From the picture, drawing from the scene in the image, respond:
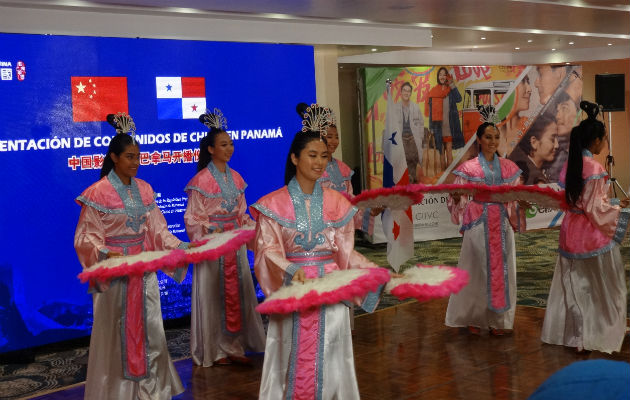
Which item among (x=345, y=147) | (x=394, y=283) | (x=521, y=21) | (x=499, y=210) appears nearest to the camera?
(x=394, y=283)

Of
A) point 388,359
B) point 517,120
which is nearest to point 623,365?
point 388,359

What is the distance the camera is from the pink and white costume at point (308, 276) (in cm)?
375

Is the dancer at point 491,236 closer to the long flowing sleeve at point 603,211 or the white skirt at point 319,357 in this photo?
the long flowing sleeve at point 603,211

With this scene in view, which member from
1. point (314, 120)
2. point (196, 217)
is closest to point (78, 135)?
point (196, 217)

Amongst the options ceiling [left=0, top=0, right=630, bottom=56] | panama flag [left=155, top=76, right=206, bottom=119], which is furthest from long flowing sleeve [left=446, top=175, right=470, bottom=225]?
panama flag [left=155, top=76, right=206, bottom=119]

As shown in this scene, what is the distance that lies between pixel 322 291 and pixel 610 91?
11.9 m

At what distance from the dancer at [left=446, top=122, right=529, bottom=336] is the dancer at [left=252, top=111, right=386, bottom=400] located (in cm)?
267

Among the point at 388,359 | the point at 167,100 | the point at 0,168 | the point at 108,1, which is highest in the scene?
the point at 108,1

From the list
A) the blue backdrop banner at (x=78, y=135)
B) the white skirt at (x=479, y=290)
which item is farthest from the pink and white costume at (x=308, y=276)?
the blue backdrop banner at (x=78, y=135)

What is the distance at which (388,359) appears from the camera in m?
5.89

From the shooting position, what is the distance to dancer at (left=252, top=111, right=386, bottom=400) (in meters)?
3.75

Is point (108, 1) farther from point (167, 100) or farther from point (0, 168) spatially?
point (0, 168)

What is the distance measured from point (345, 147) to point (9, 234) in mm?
7601

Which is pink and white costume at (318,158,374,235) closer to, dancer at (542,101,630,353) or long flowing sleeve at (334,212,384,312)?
dancer at (542,101,630,353)
